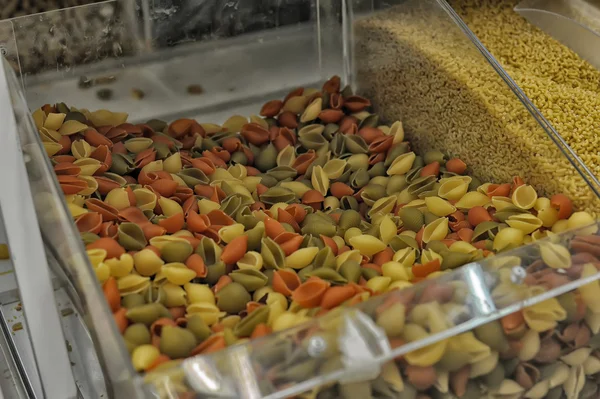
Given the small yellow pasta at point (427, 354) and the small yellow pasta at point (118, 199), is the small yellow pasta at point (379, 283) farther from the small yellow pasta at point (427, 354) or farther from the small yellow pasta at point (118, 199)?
the small yellow pasta at point (118, 199)

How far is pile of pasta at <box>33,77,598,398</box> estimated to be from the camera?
0.70 metres

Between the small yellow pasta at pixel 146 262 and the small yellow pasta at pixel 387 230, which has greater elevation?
the small yellow pasta at pixel 146 262

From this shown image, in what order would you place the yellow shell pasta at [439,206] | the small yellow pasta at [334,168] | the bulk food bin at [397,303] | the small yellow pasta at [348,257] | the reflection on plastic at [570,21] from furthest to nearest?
the reflection on plastic at [570,21]
the small yellow pasta at [334,168]
the yellow shell pasta at [439,206]
the small yellow pasta at [348,257]
the bulk food bin at [397,303]

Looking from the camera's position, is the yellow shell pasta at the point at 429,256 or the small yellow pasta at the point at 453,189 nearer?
the yellow shell pasta at the point at 429,256

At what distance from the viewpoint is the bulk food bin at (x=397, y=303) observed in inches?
25.4

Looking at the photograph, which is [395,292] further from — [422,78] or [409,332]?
[422,78]

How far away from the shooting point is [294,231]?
37.1 inches

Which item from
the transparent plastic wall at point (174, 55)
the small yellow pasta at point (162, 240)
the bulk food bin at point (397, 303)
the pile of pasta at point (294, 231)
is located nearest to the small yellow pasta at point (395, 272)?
the pile of pasta at point (294, 231)

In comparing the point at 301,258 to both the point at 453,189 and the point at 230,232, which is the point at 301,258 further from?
the point at 453,189

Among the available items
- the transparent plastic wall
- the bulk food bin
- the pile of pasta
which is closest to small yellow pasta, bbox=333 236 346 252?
the pile of pasta

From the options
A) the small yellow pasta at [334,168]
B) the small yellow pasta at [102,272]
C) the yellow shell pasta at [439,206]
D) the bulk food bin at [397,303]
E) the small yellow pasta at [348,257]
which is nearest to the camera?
the bulk food bin at [397,303]

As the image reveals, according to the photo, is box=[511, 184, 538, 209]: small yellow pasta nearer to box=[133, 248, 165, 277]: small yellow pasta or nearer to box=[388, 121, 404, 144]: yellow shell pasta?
box=[388, 121, 404, 144]: yellow shell pasta

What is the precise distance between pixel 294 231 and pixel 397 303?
0.28m

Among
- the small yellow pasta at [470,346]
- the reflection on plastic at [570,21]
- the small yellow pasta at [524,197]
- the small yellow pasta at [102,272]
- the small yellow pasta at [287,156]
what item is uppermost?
the reflection on plastic at [570,21]
